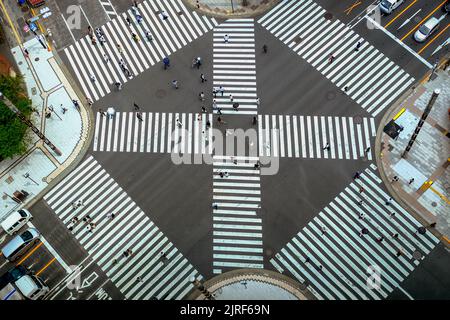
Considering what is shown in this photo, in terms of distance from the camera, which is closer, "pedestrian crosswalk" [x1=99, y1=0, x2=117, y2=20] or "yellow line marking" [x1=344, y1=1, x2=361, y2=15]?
"yellow line marking" [x1=344, y1=1, x2=361, y2=15]

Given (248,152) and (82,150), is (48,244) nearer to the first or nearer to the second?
(82,150)

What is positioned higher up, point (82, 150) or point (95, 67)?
point (95, 67)

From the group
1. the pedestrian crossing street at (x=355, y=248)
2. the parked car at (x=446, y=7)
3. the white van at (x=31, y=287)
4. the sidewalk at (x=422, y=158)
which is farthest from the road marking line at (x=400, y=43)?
the white van at (x=31, y=287)

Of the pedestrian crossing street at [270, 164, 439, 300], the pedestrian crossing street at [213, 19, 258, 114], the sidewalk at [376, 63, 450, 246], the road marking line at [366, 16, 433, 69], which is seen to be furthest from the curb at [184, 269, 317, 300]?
the road marking line at [366, 16, 433, 69]

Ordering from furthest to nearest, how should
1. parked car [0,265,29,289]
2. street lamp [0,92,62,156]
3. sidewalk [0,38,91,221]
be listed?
sidewalk [0,38,91,221] < parked car [0,265,29,289] < street lamp [0,92,62,156]

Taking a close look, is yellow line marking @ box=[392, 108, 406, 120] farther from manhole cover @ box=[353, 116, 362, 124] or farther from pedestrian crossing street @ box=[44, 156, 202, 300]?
pedestrian crossing street @ box=[44, 156, 202, 300]

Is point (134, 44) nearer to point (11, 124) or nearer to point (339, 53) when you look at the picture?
point (11, 124)
